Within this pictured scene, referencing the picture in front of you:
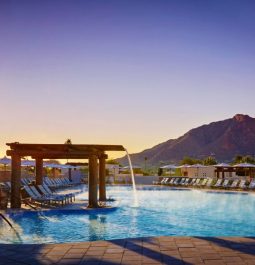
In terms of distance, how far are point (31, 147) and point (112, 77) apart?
5232 millimetres

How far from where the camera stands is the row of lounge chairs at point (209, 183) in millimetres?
24812

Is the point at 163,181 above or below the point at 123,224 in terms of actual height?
above

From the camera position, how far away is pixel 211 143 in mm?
113562

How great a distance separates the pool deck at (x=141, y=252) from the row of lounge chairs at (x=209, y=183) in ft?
62.6

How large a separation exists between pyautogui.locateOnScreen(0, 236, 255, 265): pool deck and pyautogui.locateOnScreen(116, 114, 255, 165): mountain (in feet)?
321

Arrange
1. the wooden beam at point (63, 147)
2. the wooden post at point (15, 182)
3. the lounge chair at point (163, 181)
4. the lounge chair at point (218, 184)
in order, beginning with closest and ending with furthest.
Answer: the wooden beam at point (63, 147) → the wooden post at point (15, 182) → the lounge chair at point (218, 184) → the lounge chair at point (163, 181)

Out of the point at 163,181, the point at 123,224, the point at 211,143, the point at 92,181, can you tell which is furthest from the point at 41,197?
the point at 211,143

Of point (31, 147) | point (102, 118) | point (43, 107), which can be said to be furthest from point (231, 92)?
point (31, 147)

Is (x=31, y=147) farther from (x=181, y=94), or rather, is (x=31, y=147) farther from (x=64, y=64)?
(x=181, y=94)

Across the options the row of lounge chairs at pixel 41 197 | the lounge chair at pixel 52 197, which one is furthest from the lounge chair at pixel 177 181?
the lounge chair at pixel 52 197

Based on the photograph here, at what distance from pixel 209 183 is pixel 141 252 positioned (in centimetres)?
2178

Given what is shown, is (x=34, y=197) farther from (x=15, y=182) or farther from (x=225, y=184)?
(x=225, y=184)

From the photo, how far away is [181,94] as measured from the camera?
2166 centimetres

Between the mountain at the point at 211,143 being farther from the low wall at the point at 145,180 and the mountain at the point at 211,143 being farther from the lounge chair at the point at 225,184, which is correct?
the lounge chair at the point at 225,184
